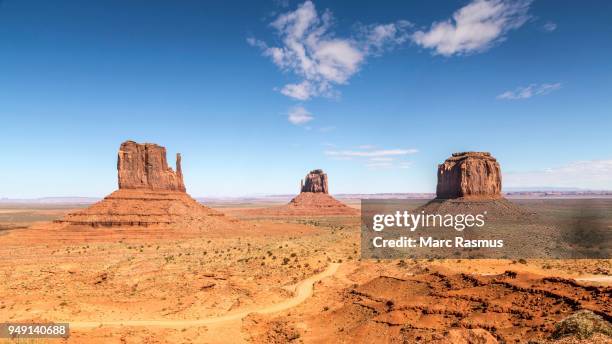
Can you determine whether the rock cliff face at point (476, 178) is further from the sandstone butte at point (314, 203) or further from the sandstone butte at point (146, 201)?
the sandstone butte at point (314, 203)

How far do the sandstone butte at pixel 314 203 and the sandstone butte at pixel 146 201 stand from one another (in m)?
65.8

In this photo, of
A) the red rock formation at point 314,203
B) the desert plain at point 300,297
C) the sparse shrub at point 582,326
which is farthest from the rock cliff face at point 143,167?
the sparse shrub at point 582,326

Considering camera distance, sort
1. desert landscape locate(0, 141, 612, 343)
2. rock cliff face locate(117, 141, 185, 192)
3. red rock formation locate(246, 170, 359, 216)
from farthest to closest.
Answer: red rock formation locate(246, 170, 359, 216) → rock cliff face locate(117, 141, 185, 192) → desert landscape locate(0, 141, 612, 343)

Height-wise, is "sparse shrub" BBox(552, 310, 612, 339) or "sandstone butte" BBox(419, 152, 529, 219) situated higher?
"sandstone butte" BBox(419, 152, 529, 219)

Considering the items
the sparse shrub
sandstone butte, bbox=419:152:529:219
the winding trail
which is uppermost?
sandstone butte, bbox=419:152:529:219

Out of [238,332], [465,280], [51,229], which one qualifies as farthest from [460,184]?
[51,229]

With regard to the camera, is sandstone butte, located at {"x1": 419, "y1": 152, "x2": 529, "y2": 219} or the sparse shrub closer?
the sparse shrub

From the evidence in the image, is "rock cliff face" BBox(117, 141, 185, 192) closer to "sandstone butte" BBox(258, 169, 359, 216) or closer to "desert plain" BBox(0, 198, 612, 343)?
"desert plain" BBox(0, 198, 612, 343)

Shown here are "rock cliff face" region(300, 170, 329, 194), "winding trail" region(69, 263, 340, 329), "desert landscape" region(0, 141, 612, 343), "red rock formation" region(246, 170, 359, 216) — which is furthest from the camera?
"rock cliff face" region(300, 170, 329, 194)

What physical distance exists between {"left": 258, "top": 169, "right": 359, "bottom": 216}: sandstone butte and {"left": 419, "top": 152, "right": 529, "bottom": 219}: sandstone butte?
66.6 meters

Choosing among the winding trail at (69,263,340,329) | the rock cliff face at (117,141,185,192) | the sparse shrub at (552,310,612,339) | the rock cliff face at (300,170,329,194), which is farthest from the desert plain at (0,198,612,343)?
the rock cliff face at (300,170,329,194)

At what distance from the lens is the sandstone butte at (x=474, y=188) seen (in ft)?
248

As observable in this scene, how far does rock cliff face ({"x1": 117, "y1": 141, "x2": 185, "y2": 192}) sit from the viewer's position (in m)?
75.9

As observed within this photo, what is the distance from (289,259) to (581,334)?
30457 mm
